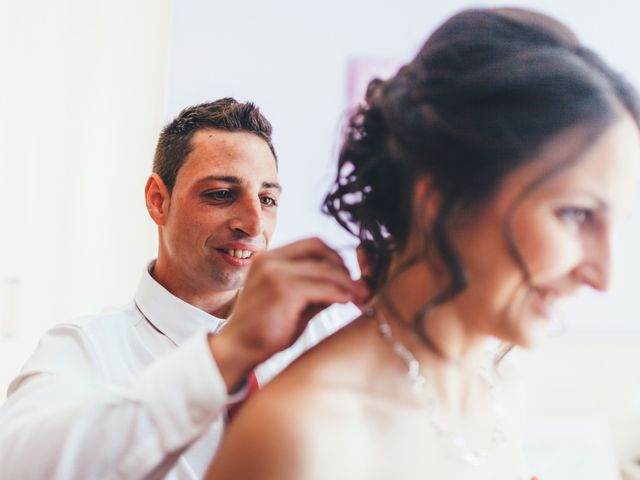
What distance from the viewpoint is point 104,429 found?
75cm

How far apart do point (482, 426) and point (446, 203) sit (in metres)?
0.33

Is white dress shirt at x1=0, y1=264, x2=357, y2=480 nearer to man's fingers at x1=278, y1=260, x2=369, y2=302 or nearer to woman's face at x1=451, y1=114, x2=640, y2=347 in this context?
man's fingers at x1=278, y1=260, x2=369, y2=302

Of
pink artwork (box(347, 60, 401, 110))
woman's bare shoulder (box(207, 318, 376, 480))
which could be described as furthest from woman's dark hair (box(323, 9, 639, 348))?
pink artwork (box(347, 60, 401, 110))

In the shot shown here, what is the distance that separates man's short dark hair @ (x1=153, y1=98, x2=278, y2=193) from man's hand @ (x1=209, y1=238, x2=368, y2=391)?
756 mm

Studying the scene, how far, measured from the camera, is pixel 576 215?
2.10 ft

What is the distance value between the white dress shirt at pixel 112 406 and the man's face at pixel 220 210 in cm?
14

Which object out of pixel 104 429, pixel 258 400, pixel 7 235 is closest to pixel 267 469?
pixel 258 400

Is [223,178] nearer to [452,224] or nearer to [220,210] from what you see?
[220,210]

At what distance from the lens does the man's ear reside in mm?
1491

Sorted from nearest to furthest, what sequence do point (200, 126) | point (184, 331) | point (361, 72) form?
point (184, 331)
point (200, 126)
point (361, 72)

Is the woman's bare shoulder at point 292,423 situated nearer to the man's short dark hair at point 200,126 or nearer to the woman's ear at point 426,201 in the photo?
the woman's ear at point 426,201

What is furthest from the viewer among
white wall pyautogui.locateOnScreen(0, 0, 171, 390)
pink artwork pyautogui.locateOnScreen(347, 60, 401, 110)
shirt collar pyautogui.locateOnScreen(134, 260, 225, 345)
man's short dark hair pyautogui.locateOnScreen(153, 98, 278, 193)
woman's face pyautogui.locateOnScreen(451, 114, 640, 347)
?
pink artwork pyautogui.locateOnScreen(347, 60, 401, 110)

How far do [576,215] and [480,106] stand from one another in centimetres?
14

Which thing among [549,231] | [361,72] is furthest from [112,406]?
[361,72]
